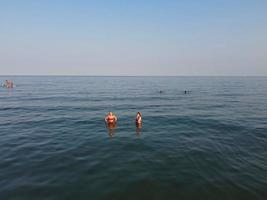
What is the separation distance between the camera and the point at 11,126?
29.1 meters

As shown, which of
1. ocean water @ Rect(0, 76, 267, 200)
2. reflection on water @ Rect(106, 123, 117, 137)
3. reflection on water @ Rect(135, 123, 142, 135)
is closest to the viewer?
ocean water @ Rect(0, 76, 267, 200)

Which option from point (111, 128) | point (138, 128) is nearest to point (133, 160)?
point (138, 128)

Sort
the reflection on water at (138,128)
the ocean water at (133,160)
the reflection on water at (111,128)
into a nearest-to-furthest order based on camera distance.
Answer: the ocean water at (133,160) → the reflection on water at (111,128) → the reflection on water at (138,128)

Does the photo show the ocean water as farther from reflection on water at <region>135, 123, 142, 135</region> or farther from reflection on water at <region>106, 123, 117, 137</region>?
reflection on water at <region>106, 123, 117, 137</region>

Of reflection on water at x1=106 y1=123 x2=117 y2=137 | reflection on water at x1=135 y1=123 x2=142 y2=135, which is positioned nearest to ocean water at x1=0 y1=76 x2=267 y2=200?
reflection on water at x1=135 y1=123 x2=142 y2=135

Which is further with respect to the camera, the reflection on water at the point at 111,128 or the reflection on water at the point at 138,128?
the reflection on water at the point at 138,128

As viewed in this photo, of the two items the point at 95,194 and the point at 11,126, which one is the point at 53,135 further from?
the point at 95,194

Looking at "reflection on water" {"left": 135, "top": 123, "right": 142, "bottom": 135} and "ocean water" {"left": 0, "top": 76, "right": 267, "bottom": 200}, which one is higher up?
"reflection on water" {"left": 135, "top": 123, "right": 142, "bottom": 135}

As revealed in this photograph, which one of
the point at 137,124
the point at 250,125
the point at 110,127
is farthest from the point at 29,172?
the point at 250,125

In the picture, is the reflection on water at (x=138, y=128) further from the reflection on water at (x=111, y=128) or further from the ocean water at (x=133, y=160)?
the reflection on water at (x=111, y=128)

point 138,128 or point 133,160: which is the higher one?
point 138,128

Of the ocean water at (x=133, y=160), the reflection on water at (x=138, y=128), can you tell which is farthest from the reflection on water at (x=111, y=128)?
the reflection on water at (x=138, y=128)

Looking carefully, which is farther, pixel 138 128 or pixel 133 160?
pixel 138 128

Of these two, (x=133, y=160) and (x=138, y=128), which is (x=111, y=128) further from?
(x=133, y=160)
